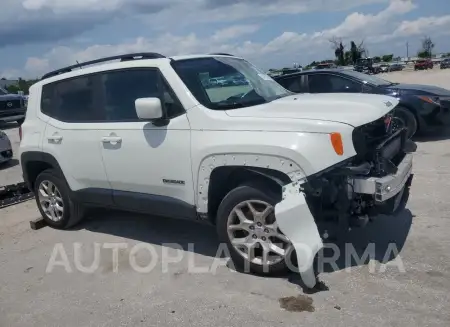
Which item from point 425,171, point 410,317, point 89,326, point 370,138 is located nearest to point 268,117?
point 370,138

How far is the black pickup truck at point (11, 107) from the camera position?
62.2 feet

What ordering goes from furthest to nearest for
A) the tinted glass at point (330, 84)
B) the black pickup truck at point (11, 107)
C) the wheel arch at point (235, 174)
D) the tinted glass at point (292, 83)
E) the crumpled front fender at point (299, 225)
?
the black pickup truck at point (11, 107), the tinted glass at point (292, 83), the tinted glass at point (330, 84), the wheel arch at point (235, 174), the crumpled front fender at point (299, 225)

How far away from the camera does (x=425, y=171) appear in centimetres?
717

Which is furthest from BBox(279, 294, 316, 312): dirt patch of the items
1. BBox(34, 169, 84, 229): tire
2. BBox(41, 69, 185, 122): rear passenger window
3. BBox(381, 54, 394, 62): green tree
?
BBox(381, 54, 394, 62): green tree

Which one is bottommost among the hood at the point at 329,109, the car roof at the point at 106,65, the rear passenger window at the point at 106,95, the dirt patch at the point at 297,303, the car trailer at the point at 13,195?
the dirt patch at the point at 297,303

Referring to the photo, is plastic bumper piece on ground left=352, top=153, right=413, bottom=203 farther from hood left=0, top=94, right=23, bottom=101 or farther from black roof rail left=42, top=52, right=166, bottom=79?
hood left=0, top=94, right=23, bottom=101

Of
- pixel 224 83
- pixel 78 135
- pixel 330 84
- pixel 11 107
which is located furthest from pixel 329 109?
pixel 11 107

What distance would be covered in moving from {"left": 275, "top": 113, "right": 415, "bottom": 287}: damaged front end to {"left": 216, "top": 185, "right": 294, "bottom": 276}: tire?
244 mm

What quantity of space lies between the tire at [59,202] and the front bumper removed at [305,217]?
2.96 metres

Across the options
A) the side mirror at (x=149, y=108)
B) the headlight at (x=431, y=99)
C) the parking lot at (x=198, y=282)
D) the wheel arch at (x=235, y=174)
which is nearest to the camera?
the parking lot at (x=198, y=282)

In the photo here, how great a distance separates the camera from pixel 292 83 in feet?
32.2

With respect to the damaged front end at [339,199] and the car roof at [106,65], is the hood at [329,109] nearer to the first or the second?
the damaged front end at [339,199]

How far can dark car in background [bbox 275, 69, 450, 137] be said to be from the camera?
9078 mm

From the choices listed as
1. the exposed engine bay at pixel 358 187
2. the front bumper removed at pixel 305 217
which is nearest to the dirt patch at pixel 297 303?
the front bumper removed at pixel 305 217
